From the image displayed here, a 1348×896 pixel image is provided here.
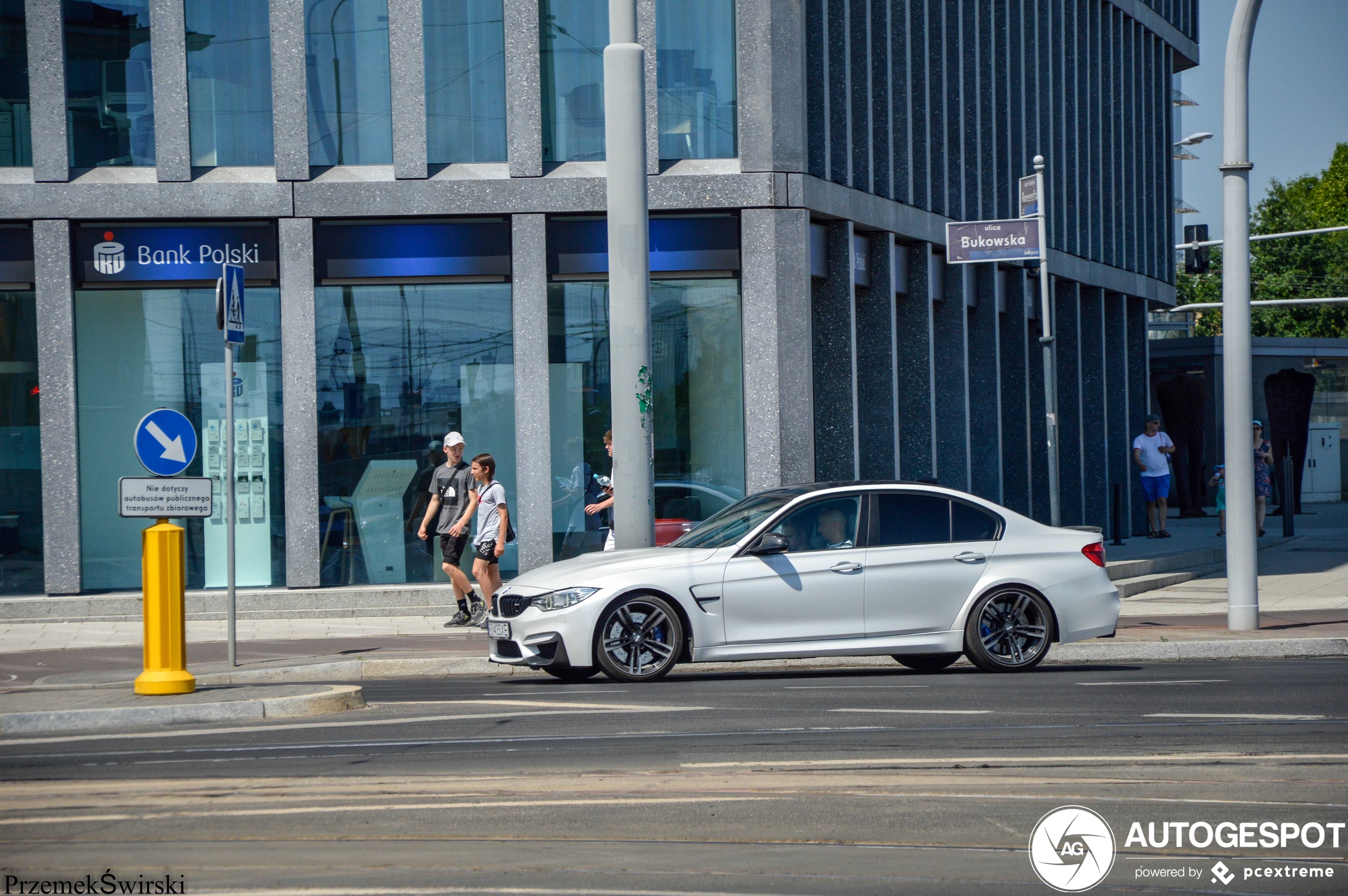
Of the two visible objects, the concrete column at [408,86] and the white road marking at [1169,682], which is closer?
the white road marking at [1169,682]

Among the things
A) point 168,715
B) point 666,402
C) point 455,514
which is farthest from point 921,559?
point 666,402

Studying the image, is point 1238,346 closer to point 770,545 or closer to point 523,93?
point 770,545

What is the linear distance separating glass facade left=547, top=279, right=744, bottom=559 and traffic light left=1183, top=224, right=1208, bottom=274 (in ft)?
62.6

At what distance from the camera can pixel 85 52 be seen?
55.4 feet

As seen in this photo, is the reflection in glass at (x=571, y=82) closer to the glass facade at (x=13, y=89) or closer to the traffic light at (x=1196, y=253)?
the glass facade at (x=13, y=89)

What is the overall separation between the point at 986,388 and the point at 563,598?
48.7 ft

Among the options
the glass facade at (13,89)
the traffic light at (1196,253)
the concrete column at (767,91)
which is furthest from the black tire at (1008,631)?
the traffic light at (1196,253)

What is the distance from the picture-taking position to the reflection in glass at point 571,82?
17.4 metres

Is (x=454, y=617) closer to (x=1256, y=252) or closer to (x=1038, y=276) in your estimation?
(x=1038, y=276)

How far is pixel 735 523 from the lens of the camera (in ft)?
36.6

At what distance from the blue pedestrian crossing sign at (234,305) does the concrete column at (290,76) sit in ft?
18.5

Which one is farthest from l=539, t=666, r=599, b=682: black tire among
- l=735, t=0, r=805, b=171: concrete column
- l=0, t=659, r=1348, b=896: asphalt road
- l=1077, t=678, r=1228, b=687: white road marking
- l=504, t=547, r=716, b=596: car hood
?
l=735, t=0, r=805, b=171: concrete column

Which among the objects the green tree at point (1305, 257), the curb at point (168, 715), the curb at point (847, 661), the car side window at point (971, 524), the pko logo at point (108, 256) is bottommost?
the curb at point (847, 661)

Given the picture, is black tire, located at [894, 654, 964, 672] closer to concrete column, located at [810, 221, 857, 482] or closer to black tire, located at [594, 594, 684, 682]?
black tire, located at [594, 594, 684, 682]
